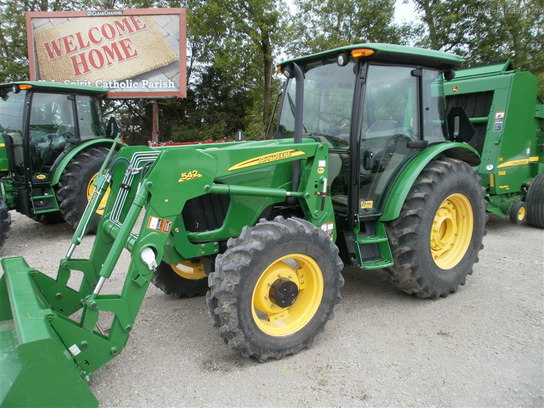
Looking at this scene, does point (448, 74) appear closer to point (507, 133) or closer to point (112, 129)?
point (507, 133)

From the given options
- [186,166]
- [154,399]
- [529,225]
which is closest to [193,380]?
[154,399]

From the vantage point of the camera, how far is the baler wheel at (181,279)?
3.77 metres

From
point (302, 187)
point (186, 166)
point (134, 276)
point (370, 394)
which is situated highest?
point (186, 166)

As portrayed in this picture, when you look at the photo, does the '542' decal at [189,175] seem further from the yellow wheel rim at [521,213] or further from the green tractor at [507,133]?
the yellow wheel rim at [521,213]

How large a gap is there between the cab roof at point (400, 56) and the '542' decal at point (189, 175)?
1.56 m

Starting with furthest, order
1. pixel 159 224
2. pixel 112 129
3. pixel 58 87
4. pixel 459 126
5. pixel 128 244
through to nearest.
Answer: pixel 112 129
pixel 58 87
pixel 459 126
pixel 128 244
pixel 159 224

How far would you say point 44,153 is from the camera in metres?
6.49

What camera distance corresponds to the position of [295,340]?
2.91 meters

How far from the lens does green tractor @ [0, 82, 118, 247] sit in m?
6.27

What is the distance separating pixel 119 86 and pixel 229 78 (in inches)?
247

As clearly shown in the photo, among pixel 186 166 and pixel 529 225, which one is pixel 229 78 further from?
pixel 186 166

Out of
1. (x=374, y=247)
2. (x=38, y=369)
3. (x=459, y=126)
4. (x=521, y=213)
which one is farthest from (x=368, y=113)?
(x=521, y=213)

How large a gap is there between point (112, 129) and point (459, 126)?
536 cm

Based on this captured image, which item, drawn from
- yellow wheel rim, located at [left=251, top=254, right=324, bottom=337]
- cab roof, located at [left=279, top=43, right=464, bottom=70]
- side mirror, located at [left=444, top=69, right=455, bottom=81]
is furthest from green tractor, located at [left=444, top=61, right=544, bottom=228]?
yellow wheel rim, located at [left=251, top=254, right=324, bottom=337]
